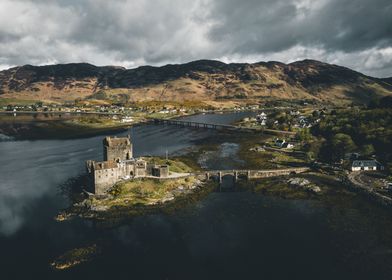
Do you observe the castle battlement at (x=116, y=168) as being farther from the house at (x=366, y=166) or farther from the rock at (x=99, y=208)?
the house at (x=366, y=166)

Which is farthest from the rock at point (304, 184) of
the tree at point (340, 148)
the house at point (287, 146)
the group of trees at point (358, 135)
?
the house at point (287, 146)

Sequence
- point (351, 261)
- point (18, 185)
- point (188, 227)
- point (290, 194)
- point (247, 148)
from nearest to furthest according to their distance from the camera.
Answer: point (351, 261) < point (188, 227) < point (290, 194) < point (18, 185) < point (247, 148)

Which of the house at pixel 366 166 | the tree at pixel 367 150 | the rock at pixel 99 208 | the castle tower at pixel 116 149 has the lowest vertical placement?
the rock at pixel 99 208

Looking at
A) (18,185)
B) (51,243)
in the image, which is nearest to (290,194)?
(51,243)

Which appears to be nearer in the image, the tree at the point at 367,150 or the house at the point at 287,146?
the tree at the point at 367,150

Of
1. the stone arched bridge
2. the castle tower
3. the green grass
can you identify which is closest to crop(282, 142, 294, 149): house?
the stone arched bridge

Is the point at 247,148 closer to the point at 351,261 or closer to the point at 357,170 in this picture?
the point at 357,170

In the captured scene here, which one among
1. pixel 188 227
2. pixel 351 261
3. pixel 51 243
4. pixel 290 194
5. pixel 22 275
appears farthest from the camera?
pixel 290 194
